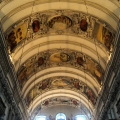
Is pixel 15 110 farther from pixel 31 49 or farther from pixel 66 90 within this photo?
pixel 66 90

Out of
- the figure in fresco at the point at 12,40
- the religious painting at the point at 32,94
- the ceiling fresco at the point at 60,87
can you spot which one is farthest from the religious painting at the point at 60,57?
the figure in fresco at the point at 12,40

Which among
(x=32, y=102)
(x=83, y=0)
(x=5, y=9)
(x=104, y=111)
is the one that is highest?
(x=83, y=0)

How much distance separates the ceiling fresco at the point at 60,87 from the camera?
1812 cm

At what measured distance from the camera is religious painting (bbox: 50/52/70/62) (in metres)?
15.9

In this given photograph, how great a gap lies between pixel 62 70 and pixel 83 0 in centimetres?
803

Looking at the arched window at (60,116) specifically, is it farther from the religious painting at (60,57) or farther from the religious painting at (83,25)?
the religious painting at (83,25)

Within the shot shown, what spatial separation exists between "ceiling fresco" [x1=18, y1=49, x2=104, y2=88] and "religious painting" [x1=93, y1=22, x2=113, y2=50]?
235cm

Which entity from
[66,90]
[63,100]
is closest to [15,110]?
[66,90]

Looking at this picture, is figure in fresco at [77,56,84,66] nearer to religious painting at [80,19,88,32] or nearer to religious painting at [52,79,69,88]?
religious painting at [80,19,88,32]

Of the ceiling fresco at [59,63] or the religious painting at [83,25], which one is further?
the ceiling fresco at [59,63]

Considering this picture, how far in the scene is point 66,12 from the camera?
480 inches

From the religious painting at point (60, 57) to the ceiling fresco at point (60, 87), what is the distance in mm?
2849

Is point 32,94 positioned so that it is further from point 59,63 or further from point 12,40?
point 12,40

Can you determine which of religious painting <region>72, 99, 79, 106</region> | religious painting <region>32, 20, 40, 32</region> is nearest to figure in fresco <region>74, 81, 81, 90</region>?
religious painting <region>72, 99, 79, 106</region>
